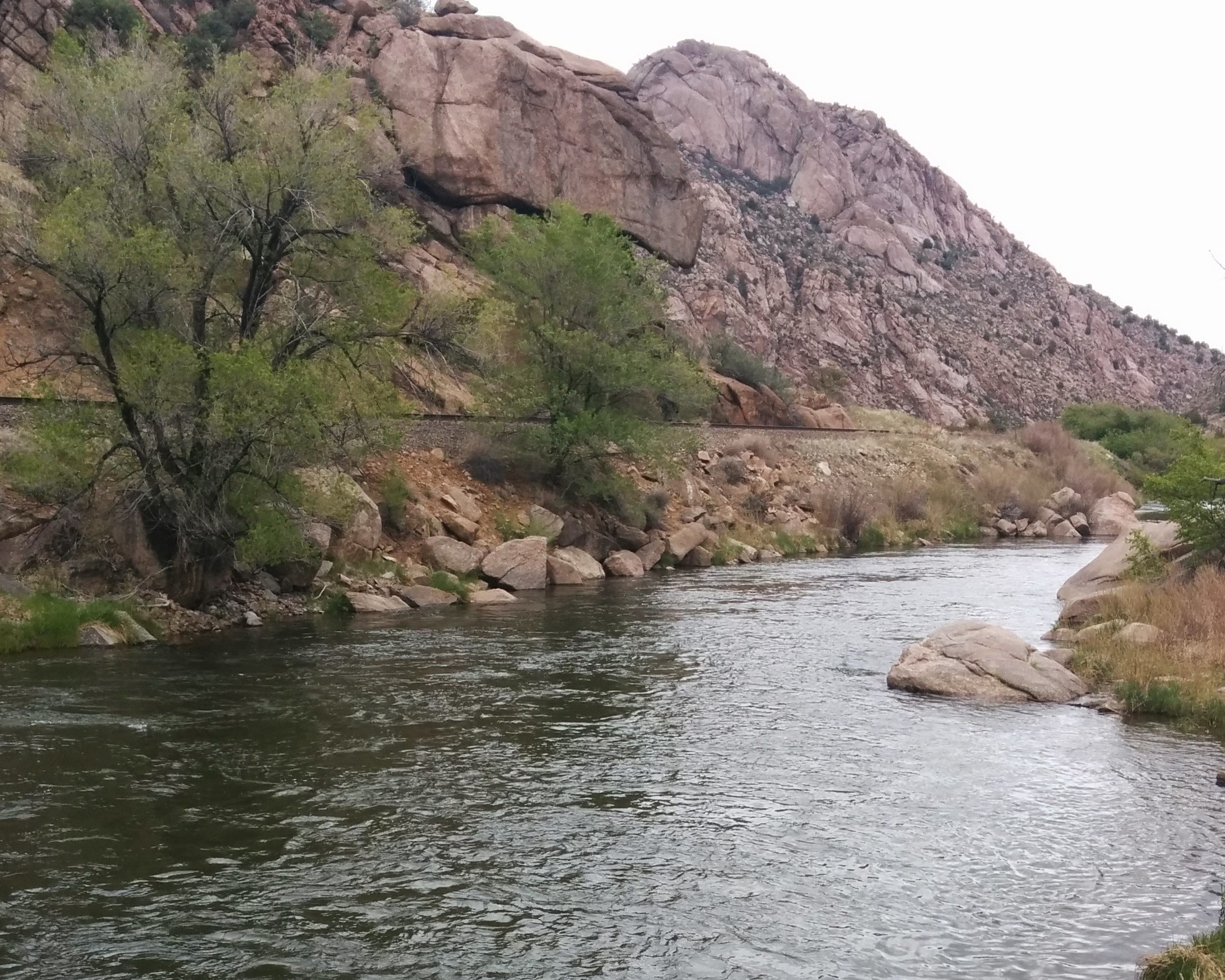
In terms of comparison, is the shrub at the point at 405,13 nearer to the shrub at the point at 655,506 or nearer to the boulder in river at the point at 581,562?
the shrub at the point at 655,506

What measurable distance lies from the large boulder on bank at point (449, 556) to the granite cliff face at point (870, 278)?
39.2 meters

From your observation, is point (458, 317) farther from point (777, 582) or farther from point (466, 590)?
point (777, 582)

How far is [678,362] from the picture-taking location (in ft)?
A: 125

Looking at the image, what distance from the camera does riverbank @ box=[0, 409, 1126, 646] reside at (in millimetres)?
21719

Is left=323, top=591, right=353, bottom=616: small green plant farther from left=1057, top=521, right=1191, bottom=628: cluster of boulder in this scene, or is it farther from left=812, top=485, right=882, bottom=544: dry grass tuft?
left=812, top=485, right=882, bottom=544: dry grass tuft

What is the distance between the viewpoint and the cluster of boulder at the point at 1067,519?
52.3 metres

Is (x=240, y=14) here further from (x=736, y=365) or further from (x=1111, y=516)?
(x=1111, y=516)

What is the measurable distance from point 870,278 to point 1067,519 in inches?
1971

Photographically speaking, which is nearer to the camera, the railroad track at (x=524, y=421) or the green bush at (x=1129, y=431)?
the railroad track at (x=524, y=421)

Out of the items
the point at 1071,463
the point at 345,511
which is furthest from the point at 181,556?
the point at 1071,463

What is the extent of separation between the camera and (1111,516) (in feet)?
179

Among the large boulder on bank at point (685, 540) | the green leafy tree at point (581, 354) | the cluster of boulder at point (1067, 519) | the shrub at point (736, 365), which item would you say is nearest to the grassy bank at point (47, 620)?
the green leafy tree at point (581, 354)

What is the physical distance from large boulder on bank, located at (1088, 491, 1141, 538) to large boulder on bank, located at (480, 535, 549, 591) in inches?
1362

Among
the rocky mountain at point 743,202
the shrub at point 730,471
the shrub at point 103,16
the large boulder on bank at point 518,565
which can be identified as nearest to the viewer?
the large boulder on bank at point 518,565
